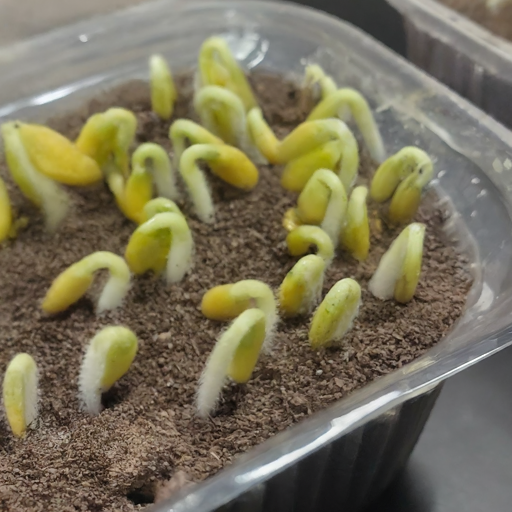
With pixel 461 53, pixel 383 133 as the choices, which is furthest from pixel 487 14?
pixel 383 133

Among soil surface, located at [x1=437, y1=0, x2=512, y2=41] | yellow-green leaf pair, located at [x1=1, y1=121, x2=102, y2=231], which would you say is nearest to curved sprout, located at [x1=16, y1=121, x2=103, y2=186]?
yellow-green leaf pair, located at [x1=1, y1=121, x2=102, y2=231]

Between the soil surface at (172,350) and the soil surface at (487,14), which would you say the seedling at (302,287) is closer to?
the soil surface at (172,350)

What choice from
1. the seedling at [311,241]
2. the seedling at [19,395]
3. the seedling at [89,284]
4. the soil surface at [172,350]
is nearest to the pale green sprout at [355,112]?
the soil surface at [172,350]

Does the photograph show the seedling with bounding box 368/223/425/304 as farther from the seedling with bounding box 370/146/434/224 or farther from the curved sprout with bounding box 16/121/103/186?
the curved sprout with bounding box 16/121/103/186

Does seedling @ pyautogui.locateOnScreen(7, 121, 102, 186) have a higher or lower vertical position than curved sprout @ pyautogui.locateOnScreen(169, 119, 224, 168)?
lower

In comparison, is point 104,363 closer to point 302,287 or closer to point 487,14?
point 302,287

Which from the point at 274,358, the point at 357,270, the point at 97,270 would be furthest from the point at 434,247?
the point at 97,270
